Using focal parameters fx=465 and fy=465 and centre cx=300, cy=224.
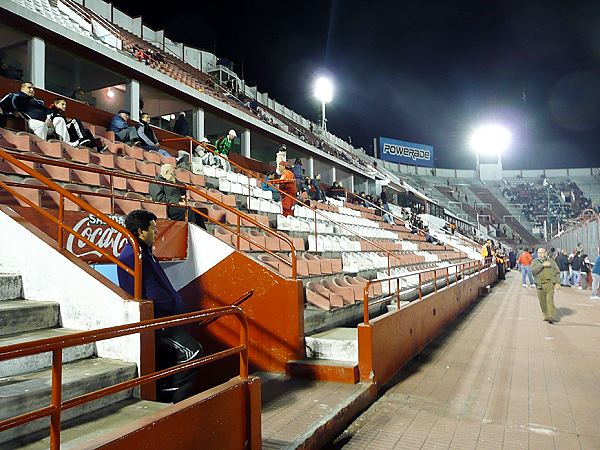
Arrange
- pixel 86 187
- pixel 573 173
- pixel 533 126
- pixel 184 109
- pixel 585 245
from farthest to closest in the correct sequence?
pixel 533 126 < pixel 573 173 < pixel 585 245 < pixel 184 109 < pixel 86 187

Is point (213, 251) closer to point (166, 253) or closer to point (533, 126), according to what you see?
point (166, 253)

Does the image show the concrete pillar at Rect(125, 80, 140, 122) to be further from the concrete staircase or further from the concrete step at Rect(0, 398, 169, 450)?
the concrete step at Rect(0, 398, 169, 450)

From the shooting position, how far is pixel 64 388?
2639 millimetres

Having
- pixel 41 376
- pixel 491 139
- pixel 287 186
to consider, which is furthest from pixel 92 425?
pixel 491 139

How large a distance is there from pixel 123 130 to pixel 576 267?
1807 cm

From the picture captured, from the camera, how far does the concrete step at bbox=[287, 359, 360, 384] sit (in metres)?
5.04

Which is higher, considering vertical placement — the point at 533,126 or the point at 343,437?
the point at 533,126

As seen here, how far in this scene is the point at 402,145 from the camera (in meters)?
55.5

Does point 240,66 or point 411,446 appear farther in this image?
point 240,66

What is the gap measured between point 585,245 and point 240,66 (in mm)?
28260

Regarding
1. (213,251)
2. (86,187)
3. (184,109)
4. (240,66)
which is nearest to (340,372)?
(213,251)

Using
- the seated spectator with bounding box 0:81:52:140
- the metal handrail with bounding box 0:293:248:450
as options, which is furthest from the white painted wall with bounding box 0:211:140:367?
the seated spectator with bounding box 0:81:52:140

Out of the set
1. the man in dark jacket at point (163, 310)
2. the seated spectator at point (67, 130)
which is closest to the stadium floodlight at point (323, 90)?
the seated spectator at point (67, 130)

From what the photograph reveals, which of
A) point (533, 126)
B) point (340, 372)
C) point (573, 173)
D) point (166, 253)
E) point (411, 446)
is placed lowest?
point (411, 446)
